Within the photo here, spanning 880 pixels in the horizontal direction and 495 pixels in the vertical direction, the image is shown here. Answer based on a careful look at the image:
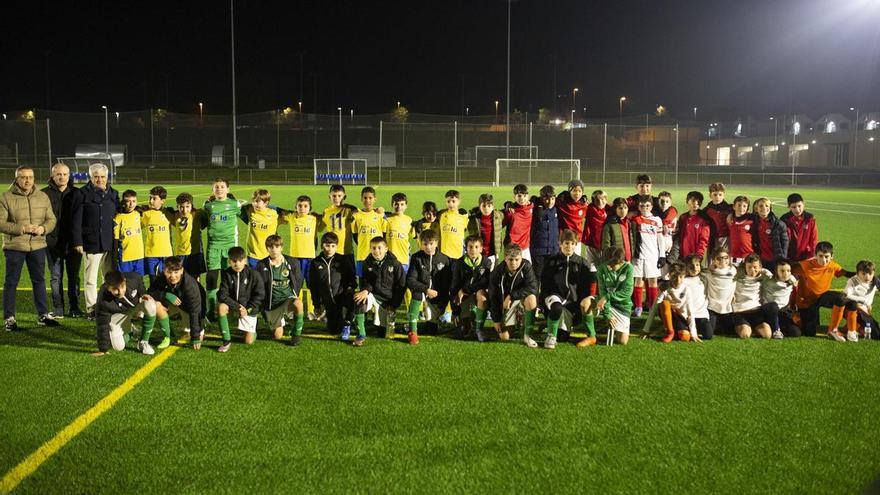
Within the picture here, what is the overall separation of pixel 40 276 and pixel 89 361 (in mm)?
1600

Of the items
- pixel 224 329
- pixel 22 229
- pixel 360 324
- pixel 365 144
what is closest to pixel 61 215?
pixel 22 229

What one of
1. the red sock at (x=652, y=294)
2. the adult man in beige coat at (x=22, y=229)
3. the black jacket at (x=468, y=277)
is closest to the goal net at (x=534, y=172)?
the red sock at (x=652, y=294)

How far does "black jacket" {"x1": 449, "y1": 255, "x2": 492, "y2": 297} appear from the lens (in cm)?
668

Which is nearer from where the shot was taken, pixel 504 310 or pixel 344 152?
pixel 504 310

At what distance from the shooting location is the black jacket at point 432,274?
665 cm

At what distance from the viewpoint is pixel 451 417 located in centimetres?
432

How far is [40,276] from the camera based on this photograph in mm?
6590

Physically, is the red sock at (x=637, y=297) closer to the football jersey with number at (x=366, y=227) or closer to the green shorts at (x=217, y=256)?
the football jersey with number at (x=366, y=227)

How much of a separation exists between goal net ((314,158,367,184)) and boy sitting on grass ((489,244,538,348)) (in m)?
31.3

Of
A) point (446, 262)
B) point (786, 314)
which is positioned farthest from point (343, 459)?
point (786, 314)

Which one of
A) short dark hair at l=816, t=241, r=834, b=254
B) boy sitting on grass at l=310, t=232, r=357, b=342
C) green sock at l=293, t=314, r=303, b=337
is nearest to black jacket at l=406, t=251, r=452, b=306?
boy sitting on grass at l=310, t=232, r=357, b=342

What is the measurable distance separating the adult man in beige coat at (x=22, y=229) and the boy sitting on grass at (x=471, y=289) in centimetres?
399

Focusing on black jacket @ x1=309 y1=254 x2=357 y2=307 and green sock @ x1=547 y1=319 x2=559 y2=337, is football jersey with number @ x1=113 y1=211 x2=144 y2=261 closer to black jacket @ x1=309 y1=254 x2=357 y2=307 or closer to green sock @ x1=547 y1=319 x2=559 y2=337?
black jacket @ x1=309 y1=254 x2=357 y2=307

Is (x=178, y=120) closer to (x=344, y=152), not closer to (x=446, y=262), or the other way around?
(x=344, y=152)
